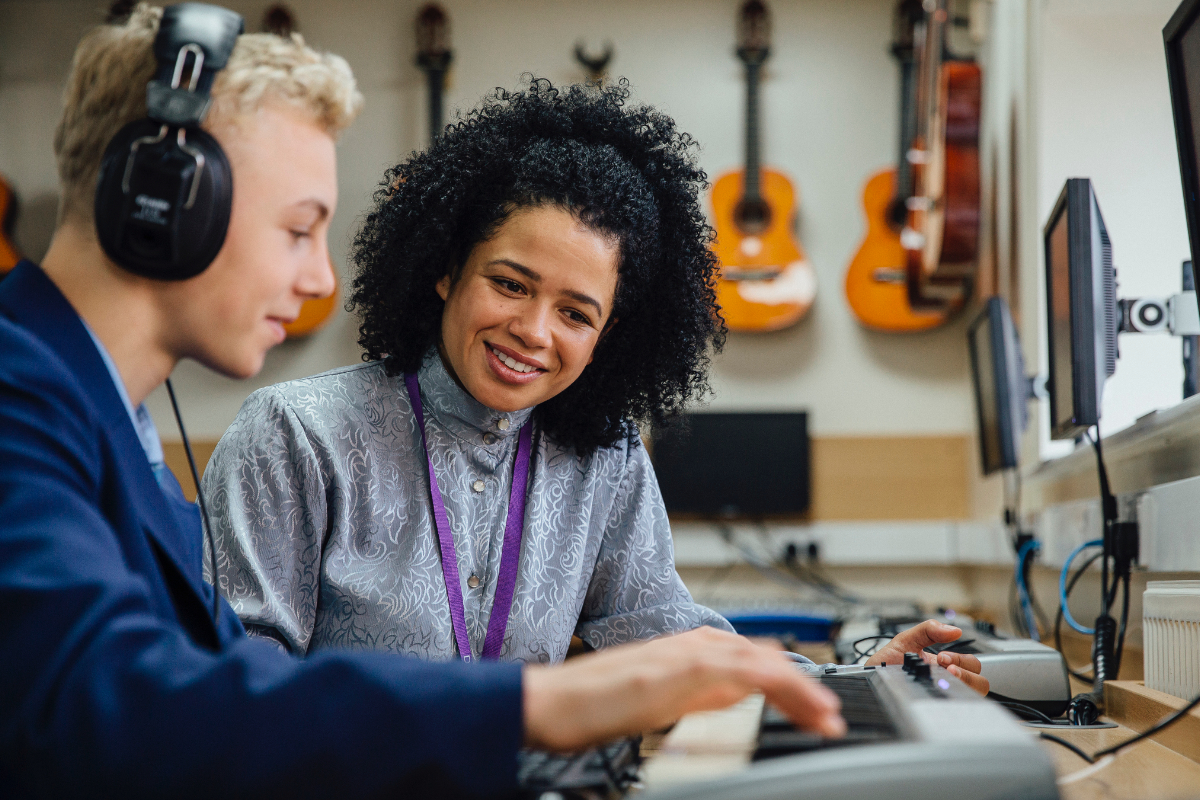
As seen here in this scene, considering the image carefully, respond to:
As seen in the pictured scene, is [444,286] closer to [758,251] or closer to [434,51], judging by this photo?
[758,251]

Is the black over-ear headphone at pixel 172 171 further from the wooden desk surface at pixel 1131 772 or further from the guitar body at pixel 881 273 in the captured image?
the guitar body at pixel 881 273

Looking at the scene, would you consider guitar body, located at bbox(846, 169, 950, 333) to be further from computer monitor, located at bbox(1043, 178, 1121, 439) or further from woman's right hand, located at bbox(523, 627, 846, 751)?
woman's right hand, located at bbox(523, 627, 846, 751)

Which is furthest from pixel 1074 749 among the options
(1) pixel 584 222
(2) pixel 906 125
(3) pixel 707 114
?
(3) pixel 707 114

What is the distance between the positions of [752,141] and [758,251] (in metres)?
0.41

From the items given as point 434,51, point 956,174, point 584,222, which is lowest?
point 584,222

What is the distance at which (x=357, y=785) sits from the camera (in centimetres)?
48

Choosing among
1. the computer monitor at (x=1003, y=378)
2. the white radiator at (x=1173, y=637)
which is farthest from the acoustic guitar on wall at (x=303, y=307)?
the white radiator at (x=1173, y=637)

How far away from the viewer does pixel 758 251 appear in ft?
12.2

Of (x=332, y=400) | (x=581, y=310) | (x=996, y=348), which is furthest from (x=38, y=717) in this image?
(x=996, y=348)

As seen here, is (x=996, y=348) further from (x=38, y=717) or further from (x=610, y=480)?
(x=38, y=717)

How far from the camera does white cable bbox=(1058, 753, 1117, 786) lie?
73 centimetres

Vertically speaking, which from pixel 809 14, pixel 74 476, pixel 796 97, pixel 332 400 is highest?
pixel 809 14

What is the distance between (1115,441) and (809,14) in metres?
2.79

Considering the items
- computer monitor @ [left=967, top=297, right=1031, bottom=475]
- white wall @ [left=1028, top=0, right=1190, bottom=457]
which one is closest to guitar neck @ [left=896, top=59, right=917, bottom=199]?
white wall @ [left=1028, top=0, right=1190, bottom=457]
